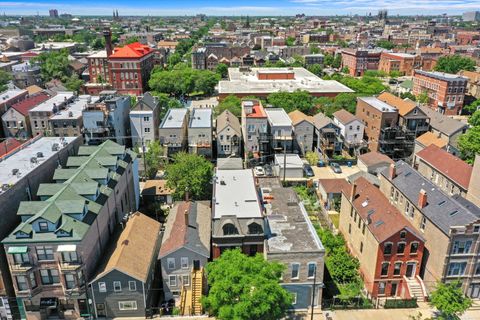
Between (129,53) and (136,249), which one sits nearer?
(136,249)

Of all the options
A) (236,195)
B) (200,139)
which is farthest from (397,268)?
(200,139)

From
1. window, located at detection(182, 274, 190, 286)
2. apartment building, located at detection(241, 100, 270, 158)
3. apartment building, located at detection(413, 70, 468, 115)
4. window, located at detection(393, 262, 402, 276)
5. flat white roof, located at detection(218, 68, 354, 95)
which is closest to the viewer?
window, located at detection(182, 274, 190, 286)

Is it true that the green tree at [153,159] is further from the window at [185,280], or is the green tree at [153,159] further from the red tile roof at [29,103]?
the window at [185,280]

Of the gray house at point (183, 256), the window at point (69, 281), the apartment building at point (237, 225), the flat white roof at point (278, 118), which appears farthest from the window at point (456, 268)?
the flat white roof at point (278, 118)

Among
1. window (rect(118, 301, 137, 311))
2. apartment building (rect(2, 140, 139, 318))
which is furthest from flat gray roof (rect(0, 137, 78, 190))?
window (rect(118, 301, 137, 311))

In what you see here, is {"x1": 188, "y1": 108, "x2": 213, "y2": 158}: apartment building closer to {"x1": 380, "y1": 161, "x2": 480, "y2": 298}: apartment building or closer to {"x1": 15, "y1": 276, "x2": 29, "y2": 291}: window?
{"x1": 380, "y1": 161, "x2": 480, "y2": 298}: apartment building

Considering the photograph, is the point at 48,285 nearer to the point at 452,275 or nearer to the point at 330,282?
the point at 330,282

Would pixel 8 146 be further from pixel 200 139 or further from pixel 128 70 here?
pixel 128 70
